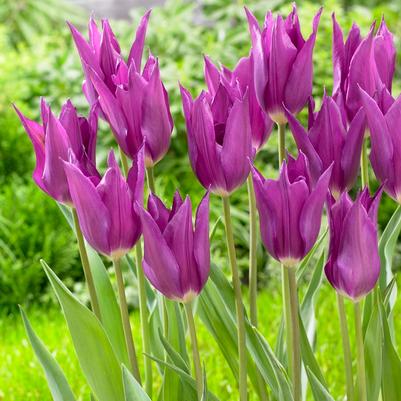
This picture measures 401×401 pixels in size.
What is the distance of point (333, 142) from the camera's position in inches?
51.7

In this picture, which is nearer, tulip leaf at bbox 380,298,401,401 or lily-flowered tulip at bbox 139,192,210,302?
lily-flowered tulip at bbox 139,192,210,302

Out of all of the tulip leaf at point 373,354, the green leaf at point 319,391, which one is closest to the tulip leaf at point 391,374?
the tulip leaf at point 373,354

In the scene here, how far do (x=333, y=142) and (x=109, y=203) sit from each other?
33 centimetres

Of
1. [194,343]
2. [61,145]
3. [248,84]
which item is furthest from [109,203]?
[248,84]

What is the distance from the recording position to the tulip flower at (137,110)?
1321 mm

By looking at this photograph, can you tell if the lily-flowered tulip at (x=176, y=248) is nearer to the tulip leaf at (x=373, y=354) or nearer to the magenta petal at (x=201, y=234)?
the magenta petal at (x=201, y=234)

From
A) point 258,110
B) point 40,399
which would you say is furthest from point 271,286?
point 258,110

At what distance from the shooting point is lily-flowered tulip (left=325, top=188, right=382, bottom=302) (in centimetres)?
124

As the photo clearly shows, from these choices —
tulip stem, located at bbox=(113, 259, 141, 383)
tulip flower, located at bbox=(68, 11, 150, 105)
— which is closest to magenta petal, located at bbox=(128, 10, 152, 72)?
tulip flower, located at bbox=(68, 11, 150, 105)

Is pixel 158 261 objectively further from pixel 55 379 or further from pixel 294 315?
pixel 55 379

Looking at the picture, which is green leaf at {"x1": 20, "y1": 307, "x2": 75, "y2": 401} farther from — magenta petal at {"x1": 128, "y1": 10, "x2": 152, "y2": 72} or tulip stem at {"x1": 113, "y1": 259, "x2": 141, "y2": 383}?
magenta petal at {"x1": 128, "y1": 10, "x2": 152, "y2": 72}

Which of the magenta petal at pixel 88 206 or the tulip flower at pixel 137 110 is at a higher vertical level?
the tulip flower at pixel 137 110

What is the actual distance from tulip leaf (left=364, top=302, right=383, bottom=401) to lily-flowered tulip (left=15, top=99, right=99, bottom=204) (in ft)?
1.64

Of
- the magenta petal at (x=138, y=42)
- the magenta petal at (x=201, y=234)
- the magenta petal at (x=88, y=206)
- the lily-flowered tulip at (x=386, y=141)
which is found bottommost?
the magenta petal at (x=201, y=234)
